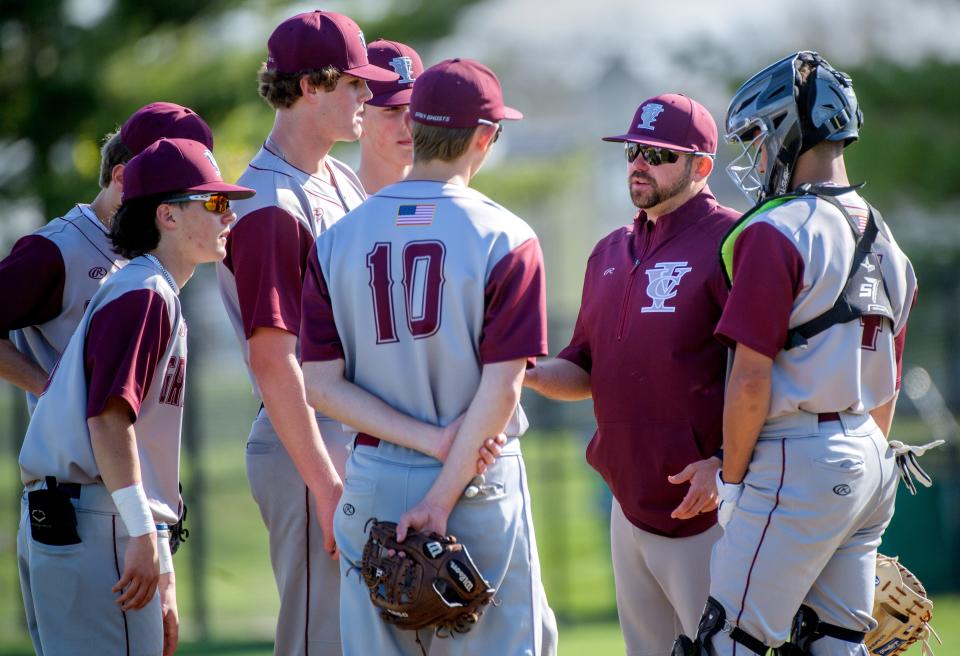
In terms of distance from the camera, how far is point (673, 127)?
4.32 meters

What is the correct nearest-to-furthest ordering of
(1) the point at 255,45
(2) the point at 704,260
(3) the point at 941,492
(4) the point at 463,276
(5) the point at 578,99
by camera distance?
(4) the point at 463,276
(2) the point at 704,260
(3) the point at 941,492
(1) the point at 255,45
(5) the point at 578,99

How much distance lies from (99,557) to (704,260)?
87.8 inches

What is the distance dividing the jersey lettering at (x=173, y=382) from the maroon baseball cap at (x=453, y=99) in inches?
42.0

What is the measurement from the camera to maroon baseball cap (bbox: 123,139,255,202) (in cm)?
374

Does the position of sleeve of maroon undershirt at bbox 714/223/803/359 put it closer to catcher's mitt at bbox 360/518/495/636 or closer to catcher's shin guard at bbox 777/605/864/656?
catcher's shin guard at bbox 777/605/864/656

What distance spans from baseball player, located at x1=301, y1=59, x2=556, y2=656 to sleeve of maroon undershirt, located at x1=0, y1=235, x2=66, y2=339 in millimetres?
1151

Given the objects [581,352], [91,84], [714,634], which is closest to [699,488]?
[714,634]

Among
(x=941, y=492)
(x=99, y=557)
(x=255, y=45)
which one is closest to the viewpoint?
(x=99, y=557)

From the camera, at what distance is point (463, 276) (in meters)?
3.30

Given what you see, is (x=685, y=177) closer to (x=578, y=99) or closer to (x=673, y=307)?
(x=673, y=307)

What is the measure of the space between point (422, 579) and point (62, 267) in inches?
72.5

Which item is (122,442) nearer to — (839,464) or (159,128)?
(159,128)

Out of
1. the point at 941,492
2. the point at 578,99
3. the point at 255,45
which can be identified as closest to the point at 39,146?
the point at 255,45

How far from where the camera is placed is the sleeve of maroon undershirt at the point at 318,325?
345 centimetres
